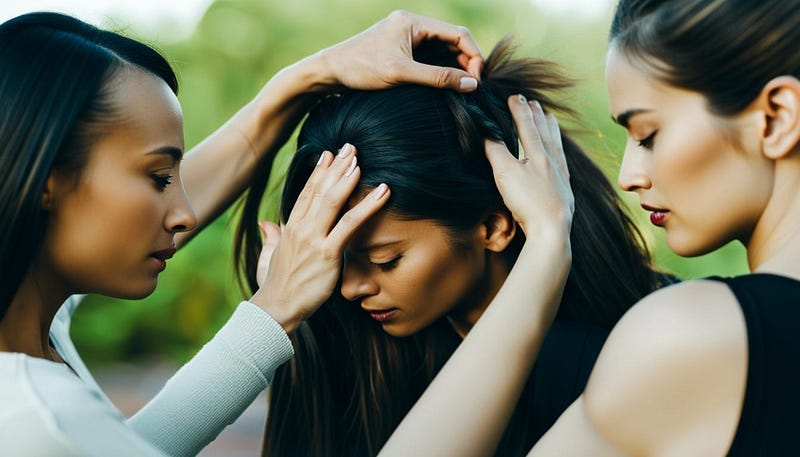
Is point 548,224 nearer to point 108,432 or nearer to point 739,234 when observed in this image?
point 739,234

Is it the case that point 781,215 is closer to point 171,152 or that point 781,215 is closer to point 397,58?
point 397,58

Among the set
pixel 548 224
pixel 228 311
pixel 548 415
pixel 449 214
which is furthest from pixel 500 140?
pixel 228 311

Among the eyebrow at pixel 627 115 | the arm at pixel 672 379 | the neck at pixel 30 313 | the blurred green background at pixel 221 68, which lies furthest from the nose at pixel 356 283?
the blurred green background at pixel 221 68

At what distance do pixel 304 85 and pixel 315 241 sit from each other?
51 cm

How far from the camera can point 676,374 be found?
1.31 meters

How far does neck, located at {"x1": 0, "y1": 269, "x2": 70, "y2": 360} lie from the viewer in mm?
1657

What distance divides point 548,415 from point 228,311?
4177 mm

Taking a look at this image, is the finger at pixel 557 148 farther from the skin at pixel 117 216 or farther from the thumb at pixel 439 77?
the skin at pixel 117 216

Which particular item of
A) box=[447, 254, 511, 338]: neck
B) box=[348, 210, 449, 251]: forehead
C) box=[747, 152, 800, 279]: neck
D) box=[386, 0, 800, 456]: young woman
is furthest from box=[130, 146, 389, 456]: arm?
box=[747, 152, 800, 279]: neck

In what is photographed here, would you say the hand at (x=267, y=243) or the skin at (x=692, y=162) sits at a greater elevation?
the skin at (x=692, y=162)

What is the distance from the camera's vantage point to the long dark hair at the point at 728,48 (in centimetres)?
148

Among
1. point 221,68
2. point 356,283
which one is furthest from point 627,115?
point 221,68

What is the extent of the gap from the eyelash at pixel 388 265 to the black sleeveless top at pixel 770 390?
1.03 m

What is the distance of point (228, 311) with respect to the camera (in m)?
6.08
